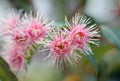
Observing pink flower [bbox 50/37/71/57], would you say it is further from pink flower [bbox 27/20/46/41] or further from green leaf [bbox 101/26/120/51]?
green leaf [bbox 101/26/120/51]

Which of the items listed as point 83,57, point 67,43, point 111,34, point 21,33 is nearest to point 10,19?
point 21,33

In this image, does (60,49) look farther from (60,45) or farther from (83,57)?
(83,57)

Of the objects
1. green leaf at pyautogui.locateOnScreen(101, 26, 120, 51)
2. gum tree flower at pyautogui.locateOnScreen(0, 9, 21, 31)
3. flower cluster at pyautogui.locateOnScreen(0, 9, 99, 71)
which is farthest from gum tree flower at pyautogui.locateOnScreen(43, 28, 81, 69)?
green leaf at pyautogui.locateOnScreen(101, 26, 120, 51)

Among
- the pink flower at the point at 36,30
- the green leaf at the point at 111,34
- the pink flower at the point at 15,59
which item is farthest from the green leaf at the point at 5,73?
the green leaf at the point at 111,34

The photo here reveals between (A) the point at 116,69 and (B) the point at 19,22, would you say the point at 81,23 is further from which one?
(A) the point at 116,69

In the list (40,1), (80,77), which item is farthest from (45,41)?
(40,1)
